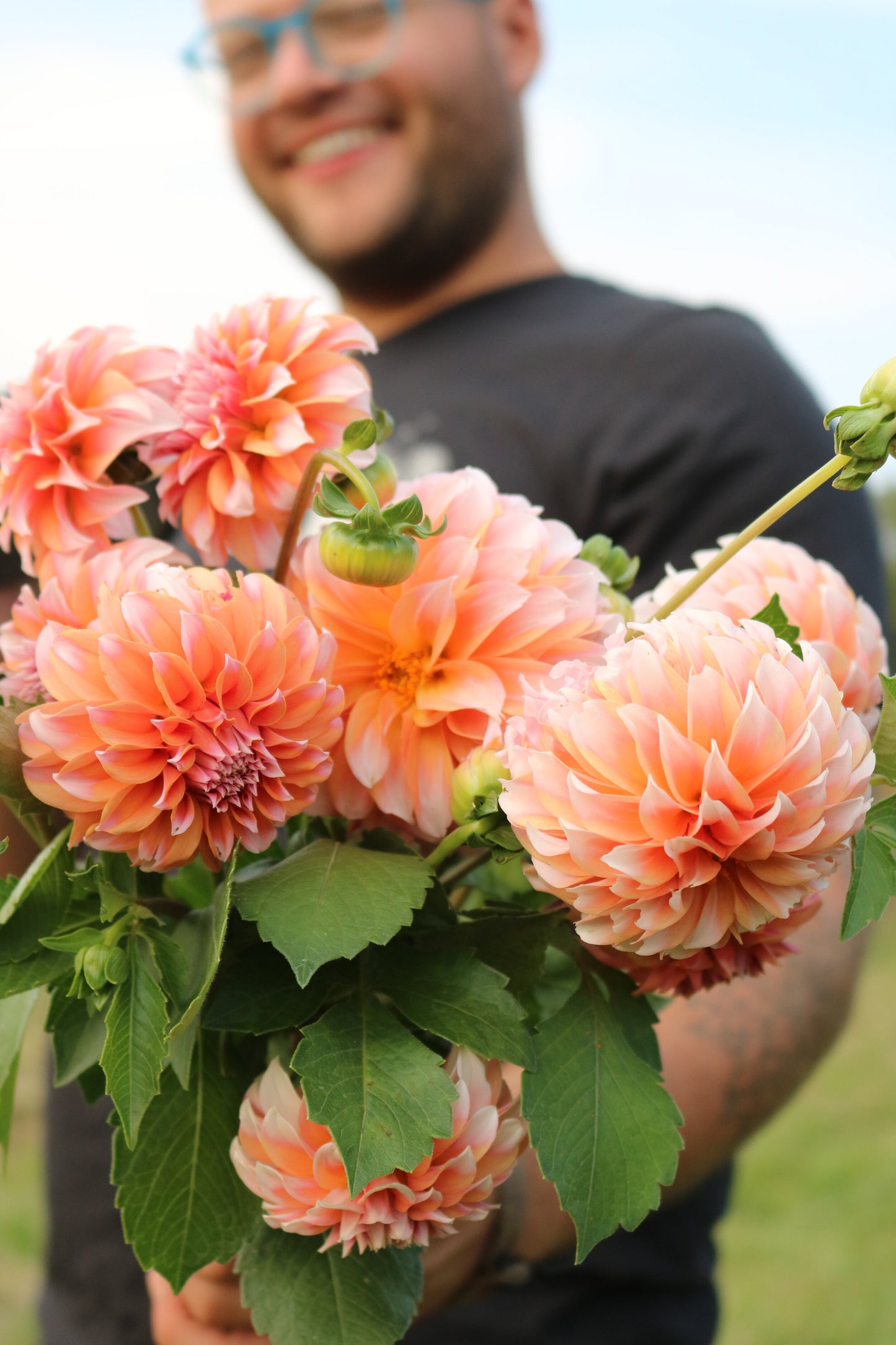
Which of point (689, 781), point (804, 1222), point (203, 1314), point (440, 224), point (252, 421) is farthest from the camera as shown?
point (804, 1222)

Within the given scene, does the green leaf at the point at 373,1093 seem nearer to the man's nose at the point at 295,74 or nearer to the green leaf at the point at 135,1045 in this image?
the green leaf at the point at 135,1045

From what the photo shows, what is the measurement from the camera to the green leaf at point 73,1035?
47 cm

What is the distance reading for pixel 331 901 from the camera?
1.32 ft

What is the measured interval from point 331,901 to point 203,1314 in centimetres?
31

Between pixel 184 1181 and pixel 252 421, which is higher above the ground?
pixel 252 421

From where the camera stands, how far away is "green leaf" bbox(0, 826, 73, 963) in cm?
42

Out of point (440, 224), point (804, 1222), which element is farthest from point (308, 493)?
point (804, 1222)

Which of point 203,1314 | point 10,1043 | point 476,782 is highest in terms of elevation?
point 476,782

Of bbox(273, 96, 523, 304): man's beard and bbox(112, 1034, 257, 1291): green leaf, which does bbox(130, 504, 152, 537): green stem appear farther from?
bbox(273, 96, 523, 304): man's beard

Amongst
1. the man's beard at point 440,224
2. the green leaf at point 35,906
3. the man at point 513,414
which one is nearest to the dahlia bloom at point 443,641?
the green leaf at point 35,906

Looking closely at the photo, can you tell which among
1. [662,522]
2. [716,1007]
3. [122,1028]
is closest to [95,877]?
[122,1028]

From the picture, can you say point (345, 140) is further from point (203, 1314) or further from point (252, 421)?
point (203, 1314)

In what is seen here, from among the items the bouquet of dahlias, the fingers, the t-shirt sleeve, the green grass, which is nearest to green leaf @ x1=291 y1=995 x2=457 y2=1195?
the bouquet of dahlias

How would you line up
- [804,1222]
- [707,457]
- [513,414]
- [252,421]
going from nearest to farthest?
[252,421], [707,457], [513,414], [804,1222]
